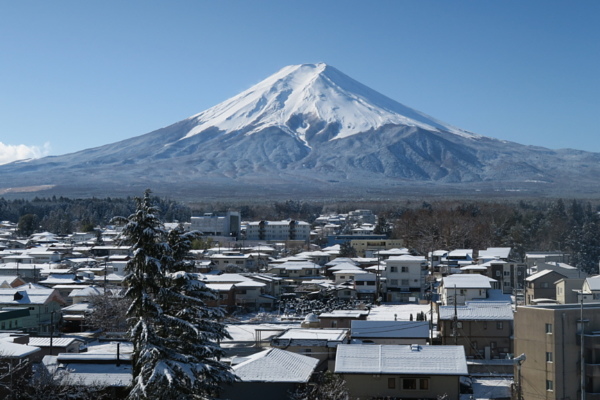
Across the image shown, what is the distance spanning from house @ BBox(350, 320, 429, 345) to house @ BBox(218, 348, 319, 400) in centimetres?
440

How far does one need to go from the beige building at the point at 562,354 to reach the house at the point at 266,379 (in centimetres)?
373

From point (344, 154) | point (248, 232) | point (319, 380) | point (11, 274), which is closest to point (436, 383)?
point (319, 380)

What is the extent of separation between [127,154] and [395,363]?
18543 centimetres

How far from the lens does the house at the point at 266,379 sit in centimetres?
1354

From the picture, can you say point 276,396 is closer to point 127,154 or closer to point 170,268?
point 170,268

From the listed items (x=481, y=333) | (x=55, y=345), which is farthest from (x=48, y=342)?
(x=481, y=333)

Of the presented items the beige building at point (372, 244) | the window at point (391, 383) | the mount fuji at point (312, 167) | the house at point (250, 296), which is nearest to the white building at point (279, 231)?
the beige building at point (372, 244)

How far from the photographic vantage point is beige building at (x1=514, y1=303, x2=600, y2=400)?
13938 millimetres

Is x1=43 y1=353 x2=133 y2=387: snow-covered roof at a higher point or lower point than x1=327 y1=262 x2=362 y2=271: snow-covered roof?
higher

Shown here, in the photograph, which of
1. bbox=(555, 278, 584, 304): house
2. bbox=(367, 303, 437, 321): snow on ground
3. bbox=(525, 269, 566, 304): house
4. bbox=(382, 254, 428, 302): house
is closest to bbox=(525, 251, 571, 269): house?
bbox=(382, 254, 428, 302): house

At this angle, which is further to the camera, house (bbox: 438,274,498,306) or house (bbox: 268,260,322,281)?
house (bbox: 268,260,322,281)

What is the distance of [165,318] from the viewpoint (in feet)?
34.6

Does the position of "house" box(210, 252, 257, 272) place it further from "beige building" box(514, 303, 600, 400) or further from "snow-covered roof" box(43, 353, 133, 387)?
"beige building" box(514, 303, 600, 400)

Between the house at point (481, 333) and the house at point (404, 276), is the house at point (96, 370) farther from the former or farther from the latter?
the house at point (404, 276)
